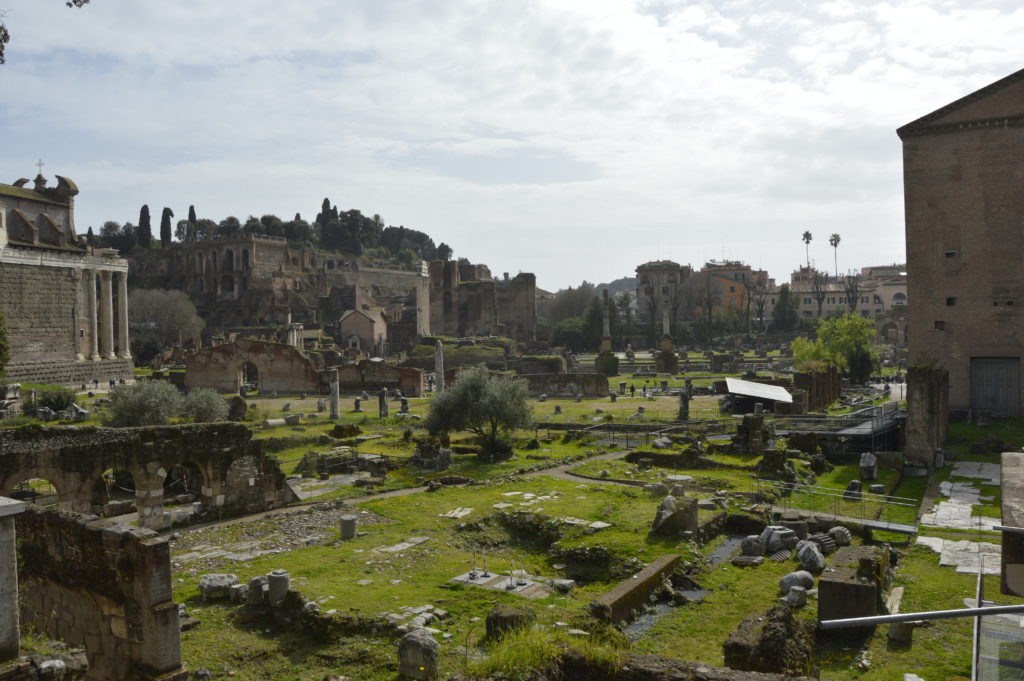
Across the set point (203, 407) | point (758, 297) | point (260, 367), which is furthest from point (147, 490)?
point (758, 297)

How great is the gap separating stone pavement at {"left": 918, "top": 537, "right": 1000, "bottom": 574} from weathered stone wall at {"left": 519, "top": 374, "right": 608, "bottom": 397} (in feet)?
108

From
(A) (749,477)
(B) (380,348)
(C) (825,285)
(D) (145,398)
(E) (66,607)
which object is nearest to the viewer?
(E) (66,607)

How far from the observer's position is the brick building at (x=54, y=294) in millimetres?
45625

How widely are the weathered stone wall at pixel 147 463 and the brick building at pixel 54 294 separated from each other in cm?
3274

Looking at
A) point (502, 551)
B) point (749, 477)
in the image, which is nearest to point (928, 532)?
point (749, 477)

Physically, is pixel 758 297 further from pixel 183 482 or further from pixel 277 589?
pixel 277 589

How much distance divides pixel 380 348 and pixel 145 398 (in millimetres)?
50052

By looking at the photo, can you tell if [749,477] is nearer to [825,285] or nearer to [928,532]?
[928,532]

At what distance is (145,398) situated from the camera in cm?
2503

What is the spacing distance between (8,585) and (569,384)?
4253 cm

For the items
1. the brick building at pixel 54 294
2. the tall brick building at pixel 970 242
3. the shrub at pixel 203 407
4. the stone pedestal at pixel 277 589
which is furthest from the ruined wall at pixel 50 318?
the tall brick building at pixel 970 242

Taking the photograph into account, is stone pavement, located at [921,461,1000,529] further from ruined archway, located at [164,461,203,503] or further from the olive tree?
ruined archway, located at [164,461,203,503]

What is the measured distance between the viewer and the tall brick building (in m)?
26.3

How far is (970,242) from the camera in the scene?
26984mm
